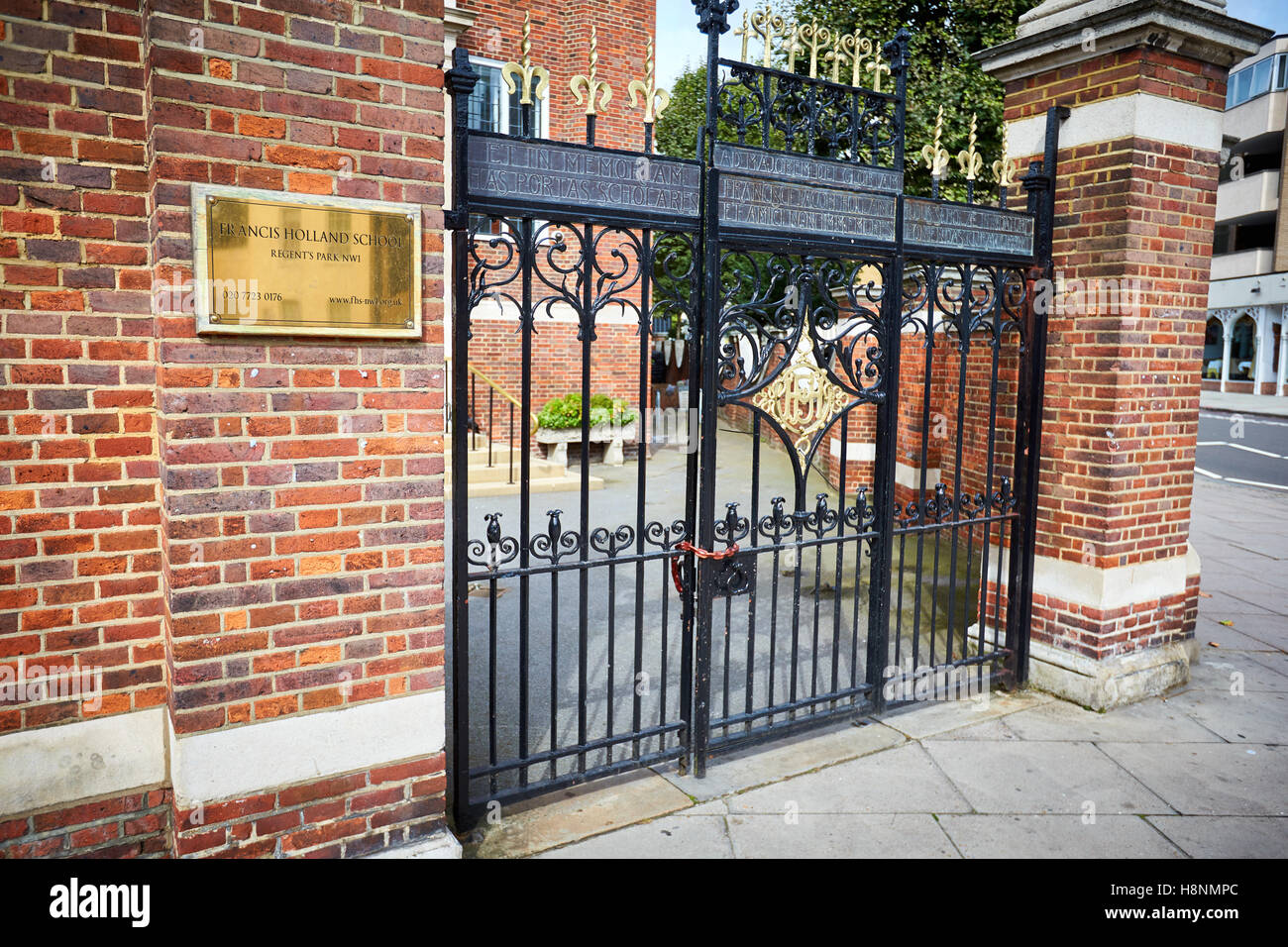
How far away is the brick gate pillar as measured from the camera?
481cm

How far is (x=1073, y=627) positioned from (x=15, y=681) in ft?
16.8

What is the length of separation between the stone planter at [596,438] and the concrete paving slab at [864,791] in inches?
326

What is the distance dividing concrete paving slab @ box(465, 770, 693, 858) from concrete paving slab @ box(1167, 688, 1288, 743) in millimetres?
3172

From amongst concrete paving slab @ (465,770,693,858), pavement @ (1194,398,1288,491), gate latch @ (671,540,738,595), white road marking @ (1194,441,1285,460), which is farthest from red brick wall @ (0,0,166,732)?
white road marking @ (1194,441,1285,460)

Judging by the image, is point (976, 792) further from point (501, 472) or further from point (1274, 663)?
point (501, 472)

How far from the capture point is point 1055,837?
3.56m

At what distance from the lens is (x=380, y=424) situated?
297 cm

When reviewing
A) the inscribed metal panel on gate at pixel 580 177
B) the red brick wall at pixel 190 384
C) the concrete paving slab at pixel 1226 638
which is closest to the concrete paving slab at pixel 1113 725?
the concrete paving slab at pixel 1226 638

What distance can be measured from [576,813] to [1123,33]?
4.99 metres

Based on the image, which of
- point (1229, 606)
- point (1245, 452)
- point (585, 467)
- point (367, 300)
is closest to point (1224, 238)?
point (1245, 452)

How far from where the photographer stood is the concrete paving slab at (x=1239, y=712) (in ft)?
15.3

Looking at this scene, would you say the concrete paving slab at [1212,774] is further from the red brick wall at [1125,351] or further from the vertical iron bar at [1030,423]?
the vertical iron bar at [1030,423]

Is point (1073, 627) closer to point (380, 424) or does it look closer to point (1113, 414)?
point (1113, 414)
